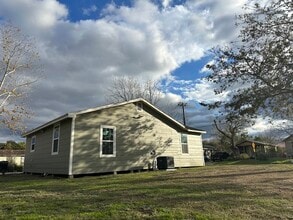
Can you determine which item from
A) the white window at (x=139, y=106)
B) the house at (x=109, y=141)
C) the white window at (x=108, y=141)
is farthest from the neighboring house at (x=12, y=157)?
the white window at (x=139, y=106)

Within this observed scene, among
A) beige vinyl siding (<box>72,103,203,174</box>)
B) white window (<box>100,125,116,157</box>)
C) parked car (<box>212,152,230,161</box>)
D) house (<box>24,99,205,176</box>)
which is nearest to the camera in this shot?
house (<box>24,99,205,176</box>)

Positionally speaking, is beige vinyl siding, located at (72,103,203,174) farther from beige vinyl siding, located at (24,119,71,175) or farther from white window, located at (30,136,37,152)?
white window, located at (30,136,37,152)

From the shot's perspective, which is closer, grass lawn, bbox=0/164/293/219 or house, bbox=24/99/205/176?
grass lawn, bbox=0/164/293/219

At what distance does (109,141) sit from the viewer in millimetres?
14133

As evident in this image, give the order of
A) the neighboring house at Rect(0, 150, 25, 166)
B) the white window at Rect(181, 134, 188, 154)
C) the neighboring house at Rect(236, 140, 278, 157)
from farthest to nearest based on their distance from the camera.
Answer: the neighboring house at Rect(236, 140, 278, 157) < the neighboring house at Rect(0, 150, 25, 166) < the white window at Rect(181, 134, 188, 154)

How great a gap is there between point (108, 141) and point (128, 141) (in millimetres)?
1415

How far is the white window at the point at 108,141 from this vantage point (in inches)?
541

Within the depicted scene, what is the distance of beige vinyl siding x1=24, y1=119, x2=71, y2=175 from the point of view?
42.8 feet

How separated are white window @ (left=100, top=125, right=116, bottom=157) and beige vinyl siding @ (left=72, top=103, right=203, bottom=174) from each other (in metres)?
0.19

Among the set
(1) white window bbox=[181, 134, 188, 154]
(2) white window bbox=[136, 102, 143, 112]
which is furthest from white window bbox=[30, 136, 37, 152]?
(1) white window bbox=[181, 134, 188, 154]

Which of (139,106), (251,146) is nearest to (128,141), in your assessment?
(139,106)

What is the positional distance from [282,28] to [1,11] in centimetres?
1425

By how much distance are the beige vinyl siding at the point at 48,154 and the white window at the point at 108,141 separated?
1.78m

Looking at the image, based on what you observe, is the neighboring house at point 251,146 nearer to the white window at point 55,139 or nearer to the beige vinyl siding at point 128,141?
the beige vinyl siding at point 128,141
